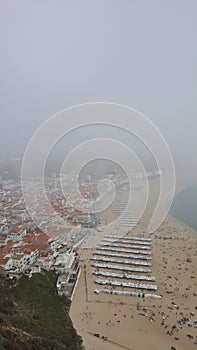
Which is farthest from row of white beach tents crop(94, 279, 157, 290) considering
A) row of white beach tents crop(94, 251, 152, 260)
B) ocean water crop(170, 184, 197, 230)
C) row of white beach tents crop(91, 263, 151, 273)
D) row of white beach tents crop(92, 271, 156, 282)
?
ocean water crop(170, 184, 197, 230)

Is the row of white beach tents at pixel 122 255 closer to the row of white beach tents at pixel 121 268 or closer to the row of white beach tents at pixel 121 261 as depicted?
the row of white beach tents at pixel 121 261

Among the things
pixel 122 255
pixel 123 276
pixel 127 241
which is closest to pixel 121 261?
pixel 122 255

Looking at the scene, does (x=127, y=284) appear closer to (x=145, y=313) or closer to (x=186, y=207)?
(x=145, y=313)

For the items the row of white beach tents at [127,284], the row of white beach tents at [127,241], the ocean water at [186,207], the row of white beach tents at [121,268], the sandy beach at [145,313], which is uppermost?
the ocean water at [186,207]

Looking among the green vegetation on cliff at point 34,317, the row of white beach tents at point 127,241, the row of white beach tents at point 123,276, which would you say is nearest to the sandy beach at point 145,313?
the row of white beach tents at point 123,276

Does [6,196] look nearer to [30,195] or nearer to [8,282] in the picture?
[30,195]
